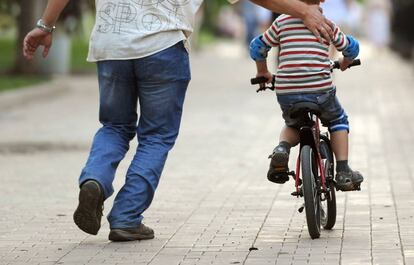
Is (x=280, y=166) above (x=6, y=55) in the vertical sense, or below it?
above

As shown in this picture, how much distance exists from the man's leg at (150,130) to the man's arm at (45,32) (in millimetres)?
524

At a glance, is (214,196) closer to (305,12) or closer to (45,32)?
(45,32)

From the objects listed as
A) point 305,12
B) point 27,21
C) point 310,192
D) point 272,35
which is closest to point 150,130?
point 272,35

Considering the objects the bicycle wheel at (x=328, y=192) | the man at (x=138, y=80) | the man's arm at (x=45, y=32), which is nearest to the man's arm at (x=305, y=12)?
the man at (x=138, y=80)

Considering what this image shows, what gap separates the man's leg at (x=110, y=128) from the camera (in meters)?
6.97

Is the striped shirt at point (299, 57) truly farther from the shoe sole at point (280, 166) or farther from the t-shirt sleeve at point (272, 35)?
the shoe sole at point (280, 166)

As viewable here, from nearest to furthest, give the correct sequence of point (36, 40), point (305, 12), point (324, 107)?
point (305, 12)
point (324, 107)
point (36, 40)

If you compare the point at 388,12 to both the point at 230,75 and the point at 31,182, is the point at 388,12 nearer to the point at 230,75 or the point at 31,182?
the point at 230,75

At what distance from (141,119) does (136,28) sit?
1.72ft

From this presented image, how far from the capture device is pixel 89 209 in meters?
6.86

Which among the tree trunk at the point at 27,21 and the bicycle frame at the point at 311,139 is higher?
the bicycle frame at the point at 311,139

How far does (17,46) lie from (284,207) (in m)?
15.0

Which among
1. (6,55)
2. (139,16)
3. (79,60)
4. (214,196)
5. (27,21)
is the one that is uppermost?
(139,16)

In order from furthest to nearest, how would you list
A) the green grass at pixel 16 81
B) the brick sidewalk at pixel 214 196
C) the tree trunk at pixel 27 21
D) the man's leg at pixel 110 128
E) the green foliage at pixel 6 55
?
the green foliage at pixel 6 55 → the tree trunk at pixel 27 21 → the green grass at pixel 16 81 → the man's leg at pixel 110 128 → the brick sidewalk at pixel 214 196
